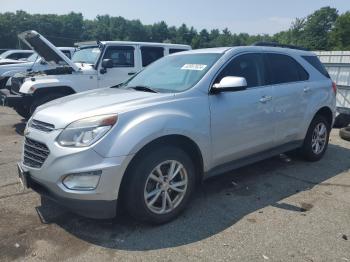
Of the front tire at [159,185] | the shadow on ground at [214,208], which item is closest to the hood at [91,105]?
the front tire at [159,185]

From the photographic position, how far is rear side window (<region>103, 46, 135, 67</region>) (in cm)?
888

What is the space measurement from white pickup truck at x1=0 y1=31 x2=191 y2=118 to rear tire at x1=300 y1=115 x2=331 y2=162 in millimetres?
4169

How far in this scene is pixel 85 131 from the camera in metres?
3.34

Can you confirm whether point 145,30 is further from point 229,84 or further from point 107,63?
point 229,84

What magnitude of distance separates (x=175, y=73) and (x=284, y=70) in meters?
1.72

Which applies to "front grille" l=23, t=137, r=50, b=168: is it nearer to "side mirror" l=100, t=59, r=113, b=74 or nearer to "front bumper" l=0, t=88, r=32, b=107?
"front bumper" l=0, t=88, r=32, b=107

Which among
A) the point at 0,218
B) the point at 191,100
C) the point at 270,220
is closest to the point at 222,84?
the point at 191,100

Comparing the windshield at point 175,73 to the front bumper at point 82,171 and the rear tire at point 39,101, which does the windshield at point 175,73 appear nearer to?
the front bumper at point 82,171

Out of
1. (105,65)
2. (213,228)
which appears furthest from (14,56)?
(213,228)

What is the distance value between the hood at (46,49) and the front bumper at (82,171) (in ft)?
17.7

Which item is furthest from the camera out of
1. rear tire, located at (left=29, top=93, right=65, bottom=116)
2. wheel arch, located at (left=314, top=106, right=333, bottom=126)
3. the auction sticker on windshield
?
rear tire, located at (left=29, top=93, right=65, bottom=116)

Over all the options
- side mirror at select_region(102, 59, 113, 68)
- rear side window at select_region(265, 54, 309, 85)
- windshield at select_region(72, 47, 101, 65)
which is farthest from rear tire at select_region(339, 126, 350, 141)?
windshield at select_region(72, 47, 101, 65)

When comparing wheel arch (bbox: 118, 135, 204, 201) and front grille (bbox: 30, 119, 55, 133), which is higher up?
front grille (bbox: 30, 119, 55, 133)

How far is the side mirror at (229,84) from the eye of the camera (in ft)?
13.0
